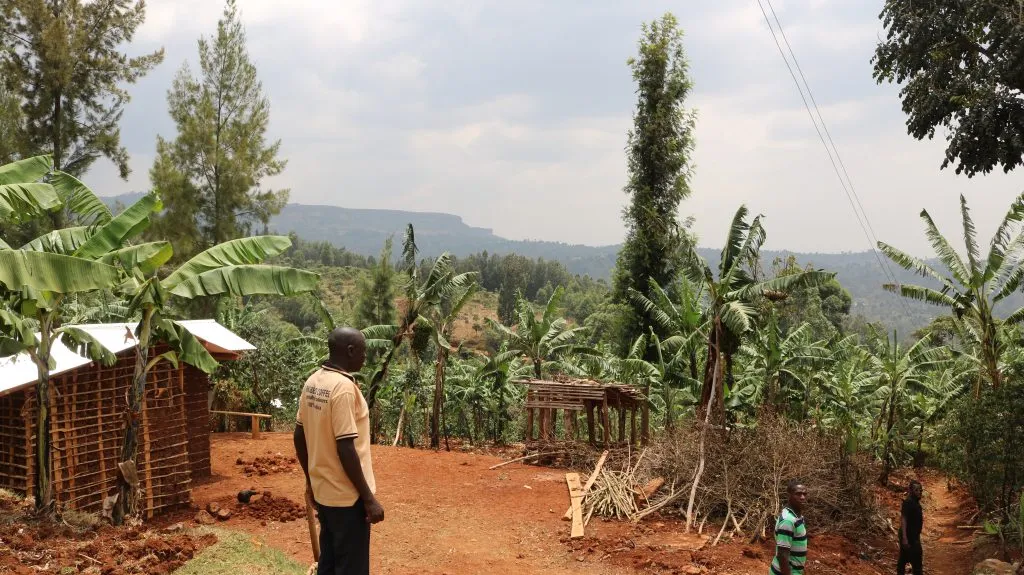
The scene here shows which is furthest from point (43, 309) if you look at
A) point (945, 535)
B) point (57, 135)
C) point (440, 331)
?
point (945, 535)

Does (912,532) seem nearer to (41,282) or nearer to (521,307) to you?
(41,282)

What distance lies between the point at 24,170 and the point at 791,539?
958 centimetres

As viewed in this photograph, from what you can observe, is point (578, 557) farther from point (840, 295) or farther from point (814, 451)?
point (840, 295)

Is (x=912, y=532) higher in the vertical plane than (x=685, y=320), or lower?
lower

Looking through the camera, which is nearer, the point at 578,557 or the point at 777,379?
the point at 578,557

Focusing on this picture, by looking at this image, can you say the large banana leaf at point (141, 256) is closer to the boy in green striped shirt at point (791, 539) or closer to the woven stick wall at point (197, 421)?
the woven stick wall at point (197, 421)

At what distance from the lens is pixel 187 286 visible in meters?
8.92

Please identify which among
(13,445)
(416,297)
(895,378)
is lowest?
(13,445)

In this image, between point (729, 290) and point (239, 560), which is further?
point (729, 290)

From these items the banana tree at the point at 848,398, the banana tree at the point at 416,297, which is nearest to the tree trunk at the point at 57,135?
the banana tree at the point at 416,297

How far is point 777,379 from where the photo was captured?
697 inches

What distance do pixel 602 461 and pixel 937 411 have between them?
10.1 metres

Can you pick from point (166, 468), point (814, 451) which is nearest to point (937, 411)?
point (814, 451)

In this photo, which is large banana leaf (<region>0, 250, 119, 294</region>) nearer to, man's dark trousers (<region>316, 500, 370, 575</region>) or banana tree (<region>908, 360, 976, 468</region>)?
man's dark trousers (<region>316, 500, 370, 575</region>)
